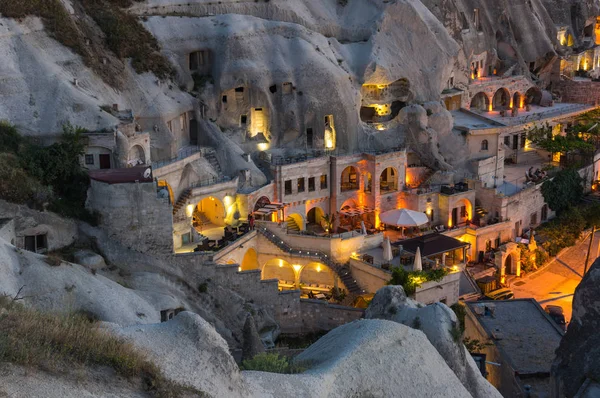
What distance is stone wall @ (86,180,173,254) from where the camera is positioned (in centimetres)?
4478

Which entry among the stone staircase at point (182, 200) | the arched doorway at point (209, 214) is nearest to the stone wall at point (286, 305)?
the stone staircase at point (182, 200)

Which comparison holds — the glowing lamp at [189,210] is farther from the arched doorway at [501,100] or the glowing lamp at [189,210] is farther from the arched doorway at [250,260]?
the arched doorway at [501,100]

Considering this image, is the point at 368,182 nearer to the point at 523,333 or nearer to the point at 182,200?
the point at 182,200

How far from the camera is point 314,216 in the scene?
63.9 metres

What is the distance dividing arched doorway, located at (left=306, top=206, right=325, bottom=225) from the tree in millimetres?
18433

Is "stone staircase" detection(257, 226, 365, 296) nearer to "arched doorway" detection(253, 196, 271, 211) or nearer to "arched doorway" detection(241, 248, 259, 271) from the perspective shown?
"arched doorway" detection(241, 248, 259, 271)

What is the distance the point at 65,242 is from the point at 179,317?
26314 millimetres

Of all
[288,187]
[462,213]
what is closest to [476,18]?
[462,213]

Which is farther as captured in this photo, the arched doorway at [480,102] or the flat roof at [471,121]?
the arched doorway at [480,102]

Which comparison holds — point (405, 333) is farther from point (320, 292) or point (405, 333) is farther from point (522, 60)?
point (522, 60)

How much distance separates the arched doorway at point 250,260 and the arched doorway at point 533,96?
44.3m

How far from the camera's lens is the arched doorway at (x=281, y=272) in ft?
178

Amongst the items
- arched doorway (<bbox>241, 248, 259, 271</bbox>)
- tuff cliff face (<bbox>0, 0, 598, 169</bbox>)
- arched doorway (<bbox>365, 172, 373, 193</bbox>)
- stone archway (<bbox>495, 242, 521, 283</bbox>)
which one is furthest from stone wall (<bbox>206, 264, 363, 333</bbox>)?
arched doorway (<bbox>365, 172, 373, 193</bbox>)

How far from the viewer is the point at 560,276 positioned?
61.3 m
